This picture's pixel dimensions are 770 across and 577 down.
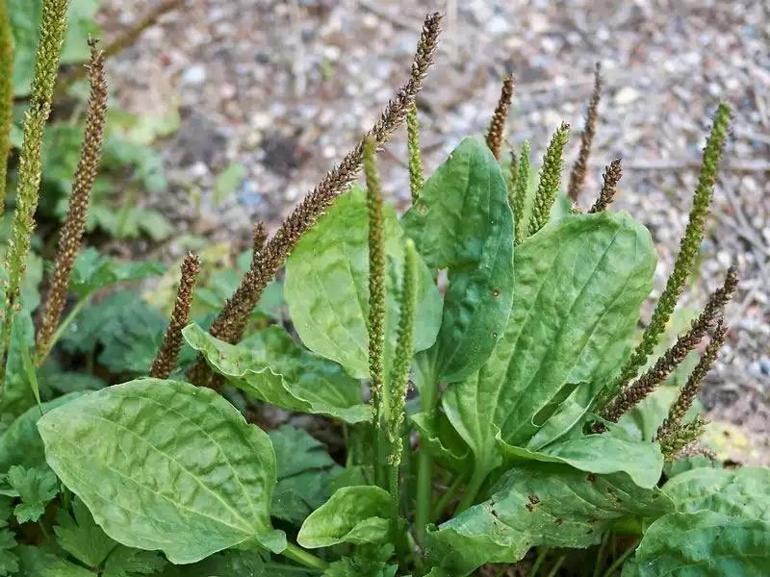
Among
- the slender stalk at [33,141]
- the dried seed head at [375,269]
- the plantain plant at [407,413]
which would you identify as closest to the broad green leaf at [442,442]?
the plantain plant at [407,413]

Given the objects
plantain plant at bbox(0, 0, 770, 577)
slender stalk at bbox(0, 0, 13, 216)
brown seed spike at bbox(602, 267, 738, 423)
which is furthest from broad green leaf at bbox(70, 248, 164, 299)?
brown seed spike at bbox(602, 267, 738, 423)

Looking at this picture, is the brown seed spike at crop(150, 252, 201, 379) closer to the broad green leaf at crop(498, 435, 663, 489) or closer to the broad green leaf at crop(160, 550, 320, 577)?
the broad green leaf at crop(160, 550, 320, 577)

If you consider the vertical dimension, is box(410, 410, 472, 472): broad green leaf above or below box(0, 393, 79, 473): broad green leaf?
above

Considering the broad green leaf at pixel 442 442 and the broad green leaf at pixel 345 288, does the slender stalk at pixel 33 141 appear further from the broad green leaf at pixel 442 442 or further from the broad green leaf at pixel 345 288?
the broad green leaf at pixel 442 442

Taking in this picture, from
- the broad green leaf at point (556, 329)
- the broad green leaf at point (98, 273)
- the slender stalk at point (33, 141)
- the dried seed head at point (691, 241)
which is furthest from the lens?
the broad green leaf at point (98, 273)

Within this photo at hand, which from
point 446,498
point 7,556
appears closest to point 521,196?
point 446,498

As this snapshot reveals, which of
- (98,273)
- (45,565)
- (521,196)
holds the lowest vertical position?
(45,565)

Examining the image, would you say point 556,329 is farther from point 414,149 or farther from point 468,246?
point 414,149
